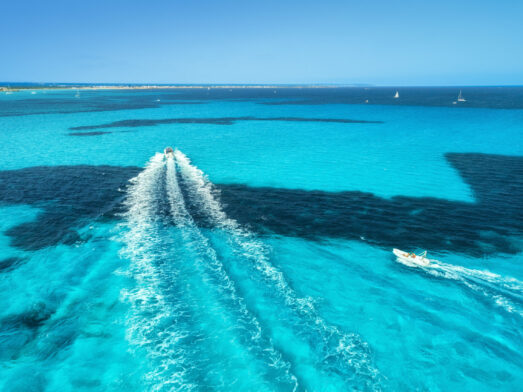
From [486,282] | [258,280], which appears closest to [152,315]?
[258,280]

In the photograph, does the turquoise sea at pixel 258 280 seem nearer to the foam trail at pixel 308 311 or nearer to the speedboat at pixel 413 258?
the foam trail at pixel 308 311

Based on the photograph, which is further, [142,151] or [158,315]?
[142,151]

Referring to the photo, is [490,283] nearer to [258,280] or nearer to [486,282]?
[486,282]

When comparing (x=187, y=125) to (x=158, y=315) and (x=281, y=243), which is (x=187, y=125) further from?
(x=158, y=315)

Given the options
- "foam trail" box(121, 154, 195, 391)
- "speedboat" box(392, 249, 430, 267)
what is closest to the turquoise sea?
"foam trail" box(121, 154, 195, 391)

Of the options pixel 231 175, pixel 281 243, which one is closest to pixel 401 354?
pixel 281 243

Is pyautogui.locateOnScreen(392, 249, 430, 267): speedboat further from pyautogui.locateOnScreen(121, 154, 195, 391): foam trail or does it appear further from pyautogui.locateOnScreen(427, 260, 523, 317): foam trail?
pyautogui.locateOnScreen(121, 154, 195, 391): foam trail

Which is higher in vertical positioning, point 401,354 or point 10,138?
point 10,138
